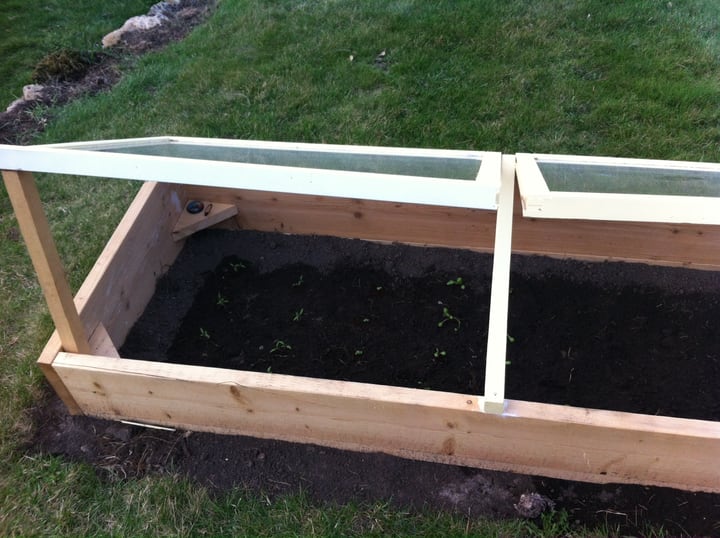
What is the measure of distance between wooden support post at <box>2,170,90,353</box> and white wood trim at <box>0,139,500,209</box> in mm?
78

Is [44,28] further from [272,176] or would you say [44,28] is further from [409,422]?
[409,422]

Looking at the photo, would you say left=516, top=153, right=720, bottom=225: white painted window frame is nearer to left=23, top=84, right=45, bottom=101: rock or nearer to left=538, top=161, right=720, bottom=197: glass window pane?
left=538, top=161, right=720, bottom=197: glass window pane

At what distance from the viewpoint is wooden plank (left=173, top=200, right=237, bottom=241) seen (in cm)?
301

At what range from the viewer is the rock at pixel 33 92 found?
4637 mm

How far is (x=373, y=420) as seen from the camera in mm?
2059

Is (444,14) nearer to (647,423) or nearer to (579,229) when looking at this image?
(579,229)

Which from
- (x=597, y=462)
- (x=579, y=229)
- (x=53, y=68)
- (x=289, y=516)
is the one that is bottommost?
(x=289, y=516)

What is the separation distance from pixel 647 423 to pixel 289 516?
48.5 inches

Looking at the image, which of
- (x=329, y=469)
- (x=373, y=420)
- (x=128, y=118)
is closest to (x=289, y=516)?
(x=329, y=469)

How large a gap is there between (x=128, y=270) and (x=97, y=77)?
297 centimetres

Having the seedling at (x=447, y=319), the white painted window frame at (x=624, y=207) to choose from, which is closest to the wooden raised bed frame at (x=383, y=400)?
the white painted window frame at (x=624, y=207)

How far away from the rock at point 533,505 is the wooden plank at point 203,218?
1.98 m

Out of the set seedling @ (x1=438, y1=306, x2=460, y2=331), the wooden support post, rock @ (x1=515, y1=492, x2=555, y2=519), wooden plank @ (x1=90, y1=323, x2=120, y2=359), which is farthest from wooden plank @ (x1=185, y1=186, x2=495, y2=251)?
rock @ (x1=515, y1=492, x2=555, y2=519)

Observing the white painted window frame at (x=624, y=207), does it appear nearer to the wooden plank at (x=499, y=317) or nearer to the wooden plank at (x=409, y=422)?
the wooden plank at (x=499, y=317)
